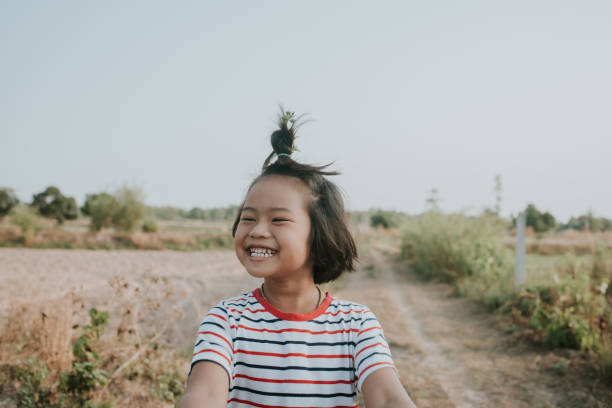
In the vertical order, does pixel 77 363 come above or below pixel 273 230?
below

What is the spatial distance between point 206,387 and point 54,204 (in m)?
56.8

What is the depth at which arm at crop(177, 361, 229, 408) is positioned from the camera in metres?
1.37

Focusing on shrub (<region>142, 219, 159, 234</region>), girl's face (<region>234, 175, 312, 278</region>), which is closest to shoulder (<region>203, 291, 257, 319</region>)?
girl's face (<region>234, 175, 312, 278</region>)

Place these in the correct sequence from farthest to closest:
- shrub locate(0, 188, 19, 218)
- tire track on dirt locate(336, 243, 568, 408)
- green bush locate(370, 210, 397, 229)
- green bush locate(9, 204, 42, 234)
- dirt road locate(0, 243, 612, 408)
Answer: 1. green bush locate(370, 210, 397, 229)
2. shrub locate(0, 188, 19, 218)
3. green bush locate(9, 204, 42, 234)
4. tire track on dirt locate(336, 243, 568, 408)
5. dirt road locate(0, 243, 612, 408)

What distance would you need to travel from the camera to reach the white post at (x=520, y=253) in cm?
816

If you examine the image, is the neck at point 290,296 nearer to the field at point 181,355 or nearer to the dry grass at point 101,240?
the field at point 181,355

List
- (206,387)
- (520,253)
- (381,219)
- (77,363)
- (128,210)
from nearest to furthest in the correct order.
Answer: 1. (206,387)
2. (77,363)
3. (520,253)
4. (128,210)
5. (381,219)

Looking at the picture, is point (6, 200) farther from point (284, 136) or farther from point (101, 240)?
point (284, 136)

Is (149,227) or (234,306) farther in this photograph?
(149,227)

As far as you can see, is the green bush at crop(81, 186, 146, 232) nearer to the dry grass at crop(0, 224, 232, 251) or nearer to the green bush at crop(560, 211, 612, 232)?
the dry grass at crop(0, 224, 232, 251)

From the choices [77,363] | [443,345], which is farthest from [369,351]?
[443,345]

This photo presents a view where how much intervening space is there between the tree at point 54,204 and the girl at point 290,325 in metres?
54.7

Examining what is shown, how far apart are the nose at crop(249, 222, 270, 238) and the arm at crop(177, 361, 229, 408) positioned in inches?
18.4

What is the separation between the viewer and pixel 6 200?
39219mm
